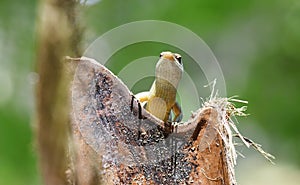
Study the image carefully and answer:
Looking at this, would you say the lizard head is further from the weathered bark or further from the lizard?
the weathered bark

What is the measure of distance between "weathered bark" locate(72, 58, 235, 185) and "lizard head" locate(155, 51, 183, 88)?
11 centimetres

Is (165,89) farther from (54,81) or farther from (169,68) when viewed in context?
(54,81)

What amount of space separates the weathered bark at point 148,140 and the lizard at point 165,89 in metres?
0.09

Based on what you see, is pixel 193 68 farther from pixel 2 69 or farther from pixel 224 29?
pixel 2 69

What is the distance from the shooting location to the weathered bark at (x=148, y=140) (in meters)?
0.68

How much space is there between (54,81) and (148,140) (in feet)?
1.33

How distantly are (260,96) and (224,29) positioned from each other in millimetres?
481

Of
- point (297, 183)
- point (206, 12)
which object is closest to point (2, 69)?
point (206, 12)

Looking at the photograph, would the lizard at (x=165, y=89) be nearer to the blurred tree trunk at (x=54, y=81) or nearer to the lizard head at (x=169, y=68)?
the lizard head at (x=169, y=68)

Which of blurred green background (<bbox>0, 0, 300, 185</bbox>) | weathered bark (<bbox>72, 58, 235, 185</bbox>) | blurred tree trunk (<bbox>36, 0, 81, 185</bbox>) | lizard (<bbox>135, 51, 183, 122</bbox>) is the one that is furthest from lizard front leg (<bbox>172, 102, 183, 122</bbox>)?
blurred green background (<bbox>0, 0, 300, 185</bbox>)

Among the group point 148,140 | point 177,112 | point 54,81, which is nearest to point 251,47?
point 177,112

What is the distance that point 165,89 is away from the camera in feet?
2.72

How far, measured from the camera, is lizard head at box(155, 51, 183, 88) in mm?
819

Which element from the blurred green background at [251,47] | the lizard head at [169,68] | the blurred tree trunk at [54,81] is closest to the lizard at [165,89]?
the lizard head at [169,68]
